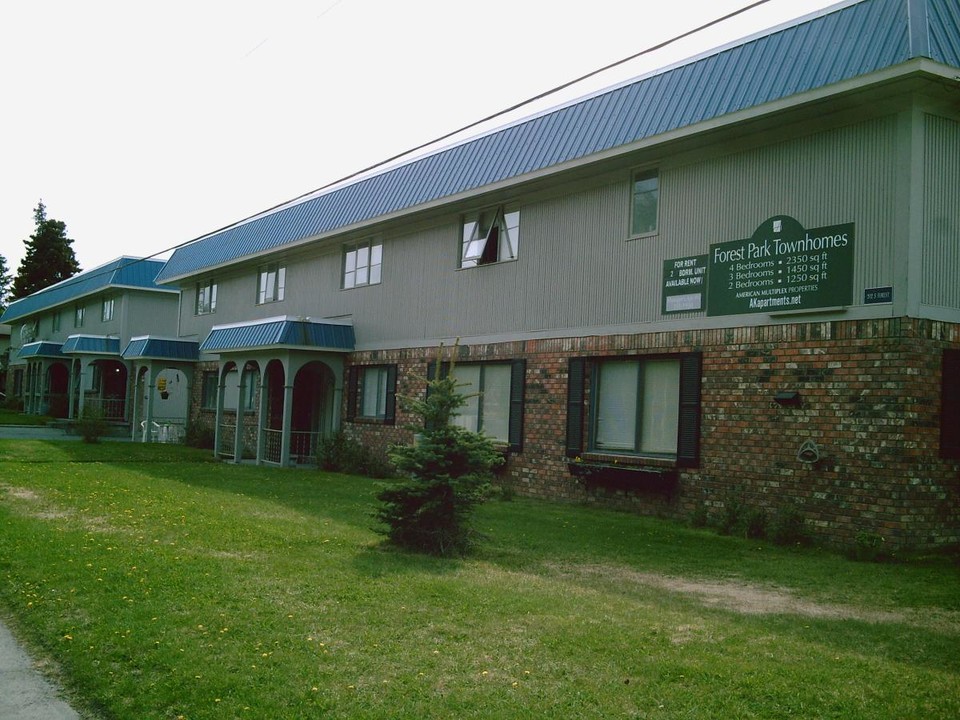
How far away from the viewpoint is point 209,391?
31234 millimetres

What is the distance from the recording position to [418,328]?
20.9 meters

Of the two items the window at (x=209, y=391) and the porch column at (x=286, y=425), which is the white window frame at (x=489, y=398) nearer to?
the porch column at (x=286, y=425)

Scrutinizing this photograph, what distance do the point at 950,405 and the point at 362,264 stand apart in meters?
15.3

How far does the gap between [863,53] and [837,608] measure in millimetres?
7100

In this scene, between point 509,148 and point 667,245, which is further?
point 509,148

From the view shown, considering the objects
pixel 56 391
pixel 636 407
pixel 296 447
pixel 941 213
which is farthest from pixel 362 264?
pixel 56 391

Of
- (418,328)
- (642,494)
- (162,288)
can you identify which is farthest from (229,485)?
(162,288)

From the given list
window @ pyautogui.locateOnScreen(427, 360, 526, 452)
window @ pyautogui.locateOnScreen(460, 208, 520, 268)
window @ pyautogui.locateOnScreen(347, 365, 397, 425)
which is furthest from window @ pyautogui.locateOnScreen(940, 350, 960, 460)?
window @ pyautogui.locateOnScreen(347, 365, 397, 425)

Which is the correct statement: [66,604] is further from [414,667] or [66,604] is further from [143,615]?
[414,667]

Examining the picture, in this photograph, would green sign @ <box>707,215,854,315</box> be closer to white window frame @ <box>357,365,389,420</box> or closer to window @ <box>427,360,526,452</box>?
window @ <box>427,360,526,452</box>

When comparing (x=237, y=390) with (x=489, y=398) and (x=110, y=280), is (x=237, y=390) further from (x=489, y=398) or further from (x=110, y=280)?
(x=110, y=280)

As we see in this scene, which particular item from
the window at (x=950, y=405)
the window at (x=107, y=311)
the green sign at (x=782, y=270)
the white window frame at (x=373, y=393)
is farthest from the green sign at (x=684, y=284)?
the window at (x=107, y=311)

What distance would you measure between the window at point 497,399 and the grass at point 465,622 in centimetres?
487

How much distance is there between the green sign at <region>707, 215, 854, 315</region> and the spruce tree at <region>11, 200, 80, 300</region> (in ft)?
247
